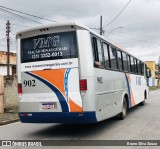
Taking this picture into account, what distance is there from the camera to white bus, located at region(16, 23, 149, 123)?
824 centimetres

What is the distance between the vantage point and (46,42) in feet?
29.0

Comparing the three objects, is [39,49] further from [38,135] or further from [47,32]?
[38,135]

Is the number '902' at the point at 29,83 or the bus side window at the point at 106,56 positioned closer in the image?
the number '902' at the point at 29,83

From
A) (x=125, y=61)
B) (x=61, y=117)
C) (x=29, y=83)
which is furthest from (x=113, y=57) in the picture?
(x=61, y=117)

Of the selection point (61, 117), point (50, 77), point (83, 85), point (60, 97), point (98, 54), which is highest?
point (98, 54)

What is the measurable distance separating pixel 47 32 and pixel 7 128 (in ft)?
12.6

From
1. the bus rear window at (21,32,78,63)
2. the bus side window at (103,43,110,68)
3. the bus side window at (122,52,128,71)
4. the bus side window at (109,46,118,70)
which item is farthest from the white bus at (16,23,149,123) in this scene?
the bus side window at (122,52,128,71)

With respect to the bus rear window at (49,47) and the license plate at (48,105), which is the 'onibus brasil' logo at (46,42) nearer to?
the bus rear window at (49,47)

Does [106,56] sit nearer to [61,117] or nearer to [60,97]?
[60,97]

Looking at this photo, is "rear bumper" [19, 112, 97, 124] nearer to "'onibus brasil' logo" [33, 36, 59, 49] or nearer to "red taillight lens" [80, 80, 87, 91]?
"red taillight lens" [80, 80, 87, 91]

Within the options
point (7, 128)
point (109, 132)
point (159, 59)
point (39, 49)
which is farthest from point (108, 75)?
point (159, 59)

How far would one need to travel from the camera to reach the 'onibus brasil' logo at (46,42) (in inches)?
343

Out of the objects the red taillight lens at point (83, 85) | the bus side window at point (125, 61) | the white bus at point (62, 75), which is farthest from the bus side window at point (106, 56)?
the bus side window at point (125, 61)

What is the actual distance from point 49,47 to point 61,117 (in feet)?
6.44
